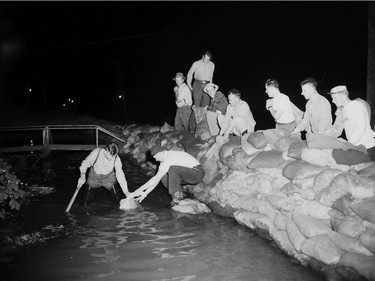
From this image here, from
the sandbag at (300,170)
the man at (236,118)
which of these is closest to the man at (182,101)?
the man at (236,118)

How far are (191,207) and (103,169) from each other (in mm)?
1743

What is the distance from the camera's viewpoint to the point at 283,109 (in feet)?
22.6

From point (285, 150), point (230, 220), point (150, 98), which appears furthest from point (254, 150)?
point (150, 98)

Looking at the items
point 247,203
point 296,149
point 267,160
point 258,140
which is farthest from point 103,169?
point 296,149

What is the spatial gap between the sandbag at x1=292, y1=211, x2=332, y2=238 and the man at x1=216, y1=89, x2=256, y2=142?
314 centimetres

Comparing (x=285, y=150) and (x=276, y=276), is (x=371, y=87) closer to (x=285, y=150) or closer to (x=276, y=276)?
(x=285, y=150)

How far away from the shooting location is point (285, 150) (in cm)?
634

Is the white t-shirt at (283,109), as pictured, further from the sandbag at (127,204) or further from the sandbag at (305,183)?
the sandbag at (127,204)

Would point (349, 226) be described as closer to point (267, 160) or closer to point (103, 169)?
point (267, 160)

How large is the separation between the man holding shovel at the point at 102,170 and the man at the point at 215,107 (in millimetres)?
2588

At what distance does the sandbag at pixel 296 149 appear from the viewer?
18.9ft

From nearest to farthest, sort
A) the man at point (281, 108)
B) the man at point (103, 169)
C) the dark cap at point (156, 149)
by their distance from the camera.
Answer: the man at point (281, 108) < the man at point (103, 169) < the dark cap at point (156, 149)

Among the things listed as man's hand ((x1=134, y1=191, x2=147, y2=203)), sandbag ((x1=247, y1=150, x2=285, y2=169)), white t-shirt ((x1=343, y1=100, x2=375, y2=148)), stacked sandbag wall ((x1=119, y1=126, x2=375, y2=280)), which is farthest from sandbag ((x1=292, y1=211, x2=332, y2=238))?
man's hand ((x1=134, y1=191, x2=147, y2=203))

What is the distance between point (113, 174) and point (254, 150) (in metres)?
2.64
